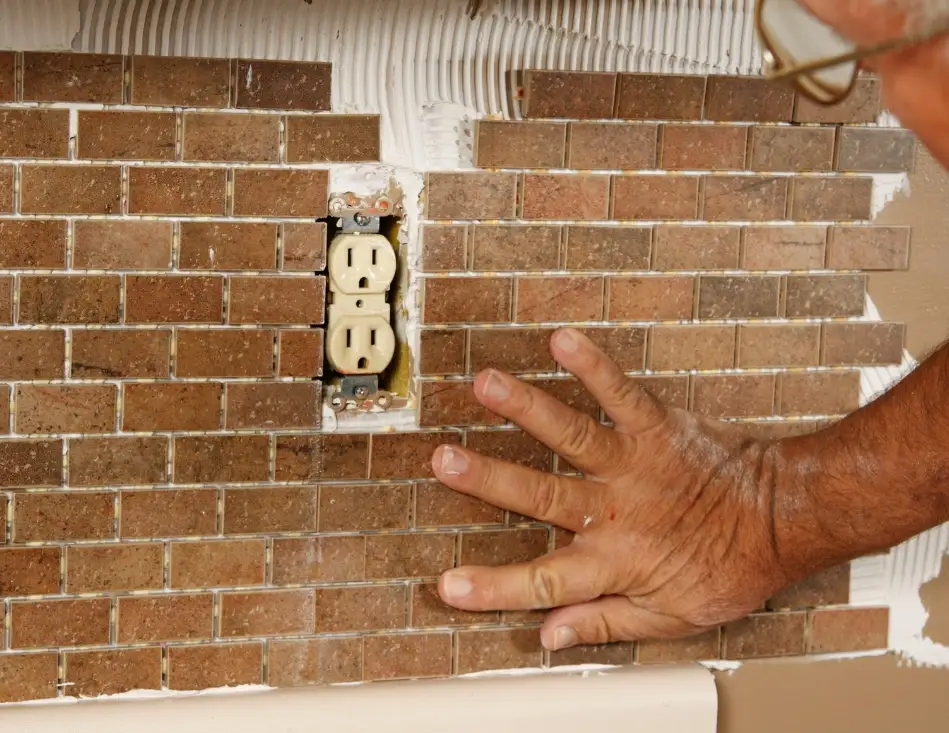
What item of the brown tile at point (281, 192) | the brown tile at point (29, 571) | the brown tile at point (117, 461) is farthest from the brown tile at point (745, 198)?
the brown tile at point (29, 571)

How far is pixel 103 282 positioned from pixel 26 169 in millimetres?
189

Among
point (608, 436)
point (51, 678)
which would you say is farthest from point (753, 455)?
point (51, 678)

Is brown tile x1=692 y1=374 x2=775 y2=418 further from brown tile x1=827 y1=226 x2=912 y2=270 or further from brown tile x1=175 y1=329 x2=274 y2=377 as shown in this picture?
brown tile x1=175 y1=329 x2=274 y2=377

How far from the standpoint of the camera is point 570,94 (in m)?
1.67

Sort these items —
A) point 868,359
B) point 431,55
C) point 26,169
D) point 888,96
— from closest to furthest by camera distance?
point 888,96, point 26,169, point 431,55, point 868,359

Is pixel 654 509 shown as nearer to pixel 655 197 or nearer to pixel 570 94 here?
pixel 655 197

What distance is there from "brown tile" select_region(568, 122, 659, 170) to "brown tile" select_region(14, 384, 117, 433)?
80cm

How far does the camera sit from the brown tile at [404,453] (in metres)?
1.70

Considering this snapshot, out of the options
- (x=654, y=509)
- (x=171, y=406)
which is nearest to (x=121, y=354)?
(x=171, y=406)

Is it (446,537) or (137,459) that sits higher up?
(137,459)

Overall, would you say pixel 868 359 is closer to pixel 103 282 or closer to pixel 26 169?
pixel 103 282

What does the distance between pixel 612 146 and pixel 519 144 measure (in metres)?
0.15

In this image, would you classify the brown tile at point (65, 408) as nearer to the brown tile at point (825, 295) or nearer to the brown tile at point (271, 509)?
the brown tile at point (271, 509)

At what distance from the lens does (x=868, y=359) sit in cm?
185
